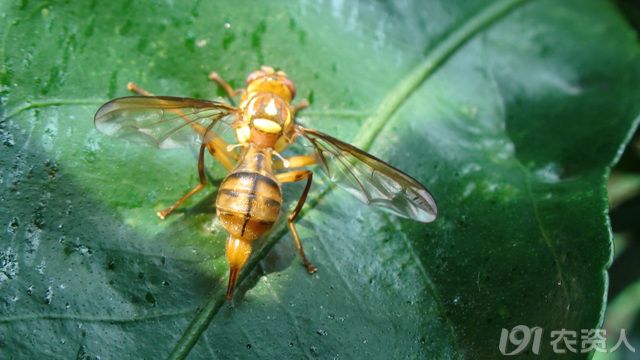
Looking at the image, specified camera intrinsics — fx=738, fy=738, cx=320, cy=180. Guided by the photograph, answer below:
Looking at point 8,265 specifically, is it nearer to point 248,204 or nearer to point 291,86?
point 248,204

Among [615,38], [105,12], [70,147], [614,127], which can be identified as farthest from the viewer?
[615,38]

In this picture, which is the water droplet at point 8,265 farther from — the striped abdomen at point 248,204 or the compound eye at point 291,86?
the compound eye at point 291,86

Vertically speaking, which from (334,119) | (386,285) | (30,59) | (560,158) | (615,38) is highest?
(615,38)

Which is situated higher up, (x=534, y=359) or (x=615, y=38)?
(x=615, y=38)

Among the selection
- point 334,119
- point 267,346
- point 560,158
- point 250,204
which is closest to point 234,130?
point 334,119

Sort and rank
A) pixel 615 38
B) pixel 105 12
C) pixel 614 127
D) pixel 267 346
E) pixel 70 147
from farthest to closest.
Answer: pixel 615 38 → pixel 614 127 → pixel 105 12 → pixel 70 147 → pixel 267 346

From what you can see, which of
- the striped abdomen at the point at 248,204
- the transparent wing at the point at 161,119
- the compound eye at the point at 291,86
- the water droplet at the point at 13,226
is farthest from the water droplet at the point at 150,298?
the compound eye at the point at 291,86

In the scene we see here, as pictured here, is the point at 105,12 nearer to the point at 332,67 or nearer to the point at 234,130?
the point at 234,130
